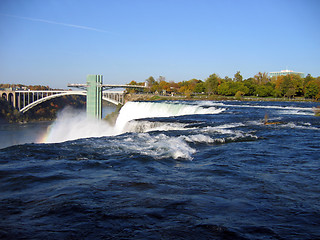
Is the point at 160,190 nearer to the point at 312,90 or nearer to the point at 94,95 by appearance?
the point at 94,95

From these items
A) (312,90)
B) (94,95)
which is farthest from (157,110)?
(312,90)

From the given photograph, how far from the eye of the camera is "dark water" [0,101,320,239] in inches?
164

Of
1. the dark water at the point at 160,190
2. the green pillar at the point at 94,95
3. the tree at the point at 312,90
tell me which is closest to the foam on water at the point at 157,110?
the dark water at the point at 160,190

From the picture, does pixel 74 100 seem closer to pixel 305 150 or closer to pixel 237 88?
pixel 237 88

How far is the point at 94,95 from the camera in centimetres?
5044

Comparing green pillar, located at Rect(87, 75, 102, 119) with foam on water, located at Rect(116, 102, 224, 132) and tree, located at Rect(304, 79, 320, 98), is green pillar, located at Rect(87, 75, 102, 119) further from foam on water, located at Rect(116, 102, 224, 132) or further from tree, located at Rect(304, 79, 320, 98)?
tree, located at Rect(304, 79, 320, 98)

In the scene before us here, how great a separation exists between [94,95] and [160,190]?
46.3 meters

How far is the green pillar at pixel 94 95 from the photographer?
50.4 metres

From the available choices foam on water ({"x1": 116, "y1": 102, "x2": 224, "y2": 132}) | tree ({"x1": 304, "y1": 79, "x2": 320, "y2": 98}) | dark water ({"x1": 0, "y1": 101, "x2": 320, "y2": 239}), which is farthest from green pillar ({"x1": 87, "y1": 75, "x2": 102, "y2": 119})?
dark water ({"x1": 0, "y1": 101, "x2": 320, "y2": 239})

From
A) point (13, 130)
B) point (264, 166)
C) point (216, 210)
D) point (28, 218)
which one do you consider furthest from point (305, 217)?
point (13, 130)

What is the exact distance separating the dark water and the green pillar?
41.2 metres

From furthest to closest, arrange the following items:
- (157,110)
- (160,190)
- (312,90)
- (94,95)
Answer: (312,90) → (94,95) → (157,110) → (160,190)

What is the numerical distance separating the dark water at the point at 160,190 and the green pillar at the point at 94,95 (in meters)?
41.2

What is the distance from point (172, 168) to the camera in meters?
7.27
